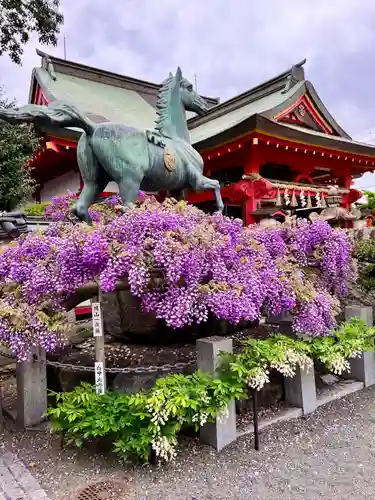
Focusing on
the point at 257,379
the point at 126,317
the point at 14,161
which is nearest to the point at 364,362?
the point at 257,379

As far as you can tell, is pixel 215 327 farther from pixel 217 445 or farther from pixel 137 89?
pixel 137 89

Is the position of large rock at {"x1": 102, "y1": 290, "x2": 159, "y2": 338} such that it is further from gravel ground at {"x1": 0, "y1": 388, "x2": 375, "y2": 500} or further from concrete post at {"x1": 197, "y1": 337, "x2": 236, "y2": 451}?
gravel ground at {"x1": 0, "y1": 388, "x2": 375, "y2": 500}

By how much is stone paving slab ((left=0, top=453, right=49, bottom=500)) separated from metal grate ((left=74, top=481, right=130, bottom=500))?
223mm

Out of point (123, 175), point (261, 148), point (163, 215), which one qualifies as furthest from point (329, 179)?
point (163, 215)

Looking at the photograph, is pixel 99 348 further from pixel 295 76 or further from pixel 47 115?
pixel 295 76

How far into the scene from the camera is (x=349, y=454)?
2.77m

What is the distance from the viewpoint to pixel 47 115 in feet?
10.8

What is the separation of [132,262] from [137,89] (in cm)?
1461

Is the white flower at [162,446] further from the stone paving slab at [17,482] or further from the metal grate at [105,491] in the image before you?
the stone paving slab at [17,482]

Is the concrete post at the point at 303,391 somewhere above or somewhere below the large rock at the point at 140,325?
below

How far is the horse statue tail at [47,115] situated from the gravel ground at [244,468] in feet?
8.65

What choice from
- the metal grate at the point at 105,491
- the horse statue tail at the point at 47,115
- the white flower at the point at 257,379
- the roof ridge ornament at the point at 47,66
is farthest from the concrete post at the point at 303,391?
→ the roof ridge ornament at the point at 47,66

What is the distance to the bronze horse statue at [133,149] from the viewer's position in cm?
345

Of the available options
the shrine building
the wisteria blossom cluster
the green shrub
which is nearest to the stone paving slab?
the green shrub
